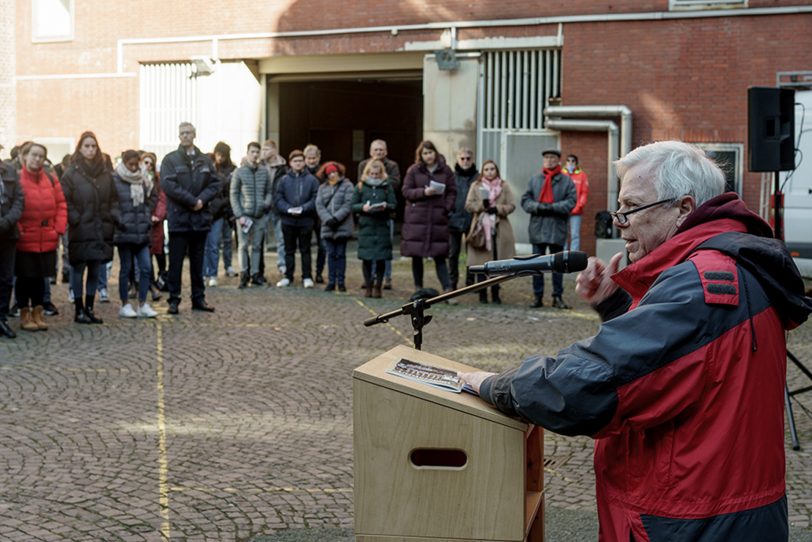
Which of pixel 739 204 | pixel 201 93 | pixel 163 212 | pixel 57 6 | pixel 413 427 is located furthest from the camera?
pixel 57 6

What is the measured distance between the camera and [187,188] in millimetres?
13133

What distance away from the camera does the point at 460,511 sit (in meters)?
3.02

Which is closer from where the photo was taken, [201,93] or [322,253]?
[322,253]

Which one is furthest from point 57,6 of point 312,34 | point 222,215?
point 222,215

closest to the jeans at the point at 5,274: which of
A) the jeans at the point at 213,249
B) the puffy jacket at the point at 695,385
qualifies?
the jeans at the point at 213,249

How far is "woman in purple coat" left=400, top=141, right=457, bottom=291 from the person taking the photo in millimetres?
14391

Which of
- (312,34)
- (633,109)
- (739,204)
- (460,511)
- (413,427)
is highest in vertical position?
(312,34)

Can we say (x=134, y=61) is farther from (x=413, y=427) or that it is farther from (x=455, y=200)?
(x=413, y=427)

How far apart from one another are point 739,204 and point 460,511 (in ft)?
3.52

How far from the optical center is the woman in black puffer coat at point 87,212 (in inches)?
475

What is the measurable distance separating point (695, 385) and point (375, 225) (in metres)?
12.3

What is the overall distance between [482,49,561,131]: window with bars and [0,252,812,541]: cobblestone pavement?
7481 mm

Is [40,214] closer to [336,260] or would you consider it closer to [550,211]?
[336,260]

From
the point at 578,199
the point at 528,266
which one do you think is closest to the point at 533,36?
the point at 578,199
